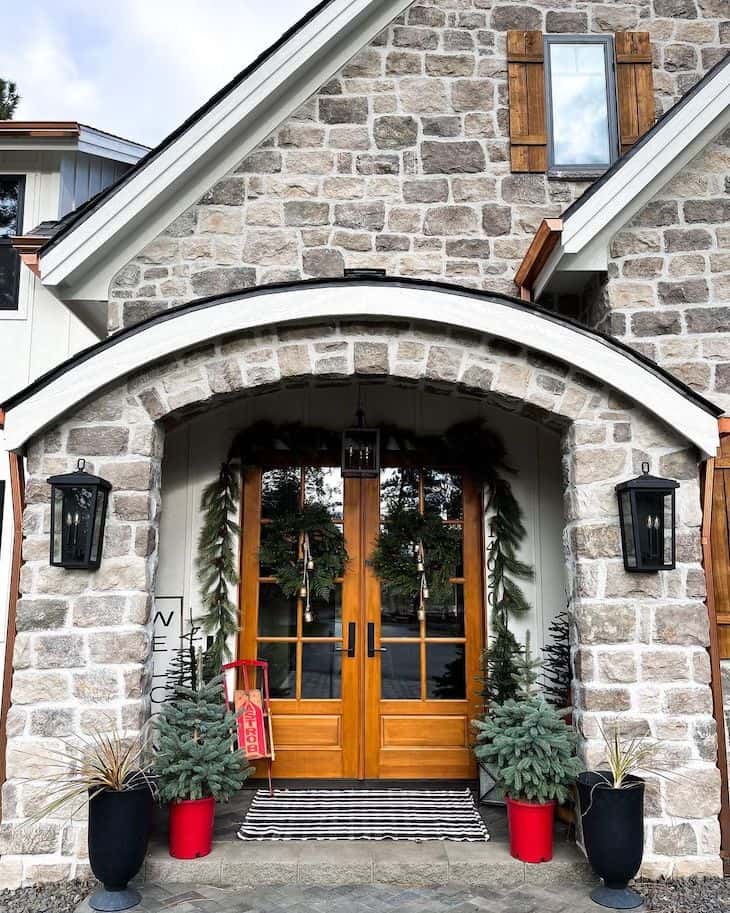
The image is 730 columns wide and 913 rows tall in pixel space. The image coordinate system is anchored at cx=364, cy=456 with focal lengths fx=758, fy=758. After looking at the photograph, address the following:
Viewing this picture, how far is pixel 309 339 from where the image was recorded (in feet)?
15.1

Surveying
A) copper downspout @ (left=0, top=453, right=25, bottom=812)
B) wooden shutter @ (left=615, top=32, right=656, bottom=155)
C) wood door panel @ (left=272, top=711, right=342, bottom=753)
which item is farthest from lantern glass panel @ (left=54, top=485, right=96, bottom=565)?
wooden shutter @ (left=615, top=32, right=656, bottom=155)

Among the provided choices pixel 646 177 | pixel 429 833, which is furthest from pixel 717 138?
pixel 429 833

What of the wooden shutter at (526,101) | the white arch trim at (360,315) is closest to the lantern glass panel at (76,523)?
the white arch trim at (360,315)

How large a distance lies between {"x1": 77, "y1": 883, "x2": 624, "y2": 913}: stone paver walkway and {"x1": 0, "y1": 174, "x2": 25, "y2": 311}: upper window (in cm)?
522

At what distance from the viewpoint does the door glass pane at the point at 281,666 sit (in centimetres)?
579

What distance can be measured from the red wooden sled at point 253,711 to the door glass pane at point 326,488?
1.28 meters

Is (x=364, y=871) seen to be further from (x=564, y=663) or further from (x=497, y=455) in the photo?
(x=497, y=455)

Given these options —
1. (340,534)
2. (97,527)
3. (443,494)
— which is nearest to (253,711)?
(340,534)

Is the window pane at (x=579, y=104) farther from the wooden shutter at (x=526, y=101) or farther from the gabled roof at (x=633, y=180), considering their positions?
the gabled roof at (x=633, y=180)

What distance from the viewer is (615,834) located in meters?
3.91

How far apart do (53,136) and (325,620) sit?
512 centimetres

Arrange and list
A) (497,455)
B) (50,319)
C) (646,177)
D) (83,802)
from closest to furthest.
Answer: (83,802)
(646,177)
(497,455)
(50,319)

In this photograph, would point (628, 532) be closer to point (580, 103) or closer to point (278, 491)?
point (278, 491)

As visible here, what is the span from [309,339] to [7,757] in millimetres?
2920
